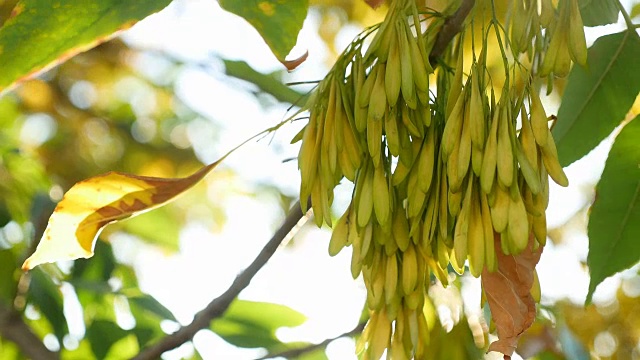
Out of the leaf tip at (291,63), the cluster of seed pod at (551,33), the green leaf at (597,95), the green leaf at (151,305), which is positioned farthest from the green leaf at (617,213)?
the green leaf at (151,305)

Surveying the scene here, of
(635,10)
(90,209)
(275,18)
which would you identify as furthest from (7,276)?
(635,10)

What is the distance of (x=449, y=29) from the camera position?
621 mm

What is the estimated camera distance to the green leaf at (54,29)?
0.53m

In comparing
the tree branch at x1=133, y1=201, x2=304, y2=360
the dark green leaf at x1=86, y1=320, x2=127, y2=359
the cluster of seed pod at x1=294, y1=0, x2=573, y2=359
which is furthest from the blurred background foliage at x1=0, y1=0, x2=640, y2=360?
the cluster of seed pod at x1=294, y1=0, x2=573, y2=359

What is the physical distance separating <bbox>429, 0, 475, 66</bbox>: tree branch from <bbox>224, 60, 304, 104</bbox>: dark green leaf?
1.16 ft

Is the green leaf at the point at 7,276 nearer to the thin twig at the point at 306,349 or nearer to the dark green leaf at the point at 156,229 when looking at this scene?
the dark green leaf at the point at 156,229

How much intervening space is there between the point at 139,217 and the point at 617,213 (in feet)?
2.11

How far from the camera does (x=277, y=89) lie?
0.98 m

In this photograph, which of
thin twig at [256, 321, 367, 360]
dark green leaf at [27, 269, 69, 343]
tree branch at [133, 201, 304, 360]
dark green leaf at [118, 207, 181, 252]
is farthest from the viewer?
dark green leaf at [118, 207, 181, 252]

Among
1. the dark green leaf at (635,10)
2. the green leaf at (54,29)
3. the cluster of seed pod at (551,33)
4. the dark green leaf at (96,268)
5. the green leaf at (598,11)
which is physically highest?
the dark green leaf at (635,10)

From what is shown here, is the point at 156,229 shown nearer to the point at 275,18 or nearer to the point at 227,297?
the point at 227,297

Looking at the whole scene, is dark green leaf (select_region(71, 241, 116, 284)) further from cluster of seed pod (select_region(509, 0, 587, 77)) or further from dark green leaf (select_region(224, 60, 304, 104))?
cluster of seed pod (select_region(509, 0, 587, 77))

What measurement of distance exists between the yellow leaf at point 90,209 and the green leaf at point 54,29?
0.09 metres

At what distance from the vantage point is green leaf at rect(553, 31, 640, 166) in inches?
28.2
